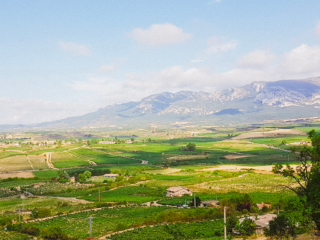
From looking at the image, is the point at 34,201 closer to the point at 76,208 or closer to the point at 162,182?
the point at 76,208

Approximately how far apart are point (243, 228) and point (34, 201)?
41.7 m

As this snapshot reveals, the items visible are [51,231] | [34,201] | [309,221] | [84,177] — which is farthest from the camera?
[84,177]

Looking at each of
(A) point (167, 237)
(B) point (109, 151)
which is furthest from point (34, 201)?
(B) point (109, 151)

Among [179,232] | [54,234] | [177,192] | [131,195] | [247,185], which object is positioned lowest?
[131,195]

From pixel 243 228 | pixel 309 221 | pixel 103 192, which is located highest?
pixel 309 221

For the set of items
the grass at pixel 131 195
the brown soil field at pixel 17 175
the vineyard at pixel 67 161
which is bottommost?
the grass at pixel 131 195

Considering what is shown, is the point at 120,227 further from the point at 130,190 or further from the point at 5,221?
the point at 130,190

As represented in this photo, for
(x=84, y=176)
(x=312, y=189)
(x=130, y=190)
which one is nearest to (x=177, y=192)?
(x=130, y=190)

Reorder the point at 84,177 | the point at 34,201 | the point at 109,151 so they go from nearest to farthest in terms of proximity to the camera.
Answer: the point at 34,201, the point at 84,177, the point at 109,151

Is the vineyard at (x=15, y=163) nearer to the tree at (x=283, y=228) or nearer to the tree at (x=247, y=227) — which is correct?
the tree at (x=247, y=227)

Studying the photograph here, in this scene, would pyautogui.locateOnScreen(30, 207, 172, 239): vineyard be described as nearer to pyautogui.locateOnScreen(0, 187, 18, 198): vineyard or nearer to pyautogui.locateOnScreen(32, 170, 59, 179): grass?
pyautogui.locateOnScreen(0, 187, 18, 198): vineyard

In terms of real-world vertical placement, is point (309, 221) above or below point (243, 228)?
above

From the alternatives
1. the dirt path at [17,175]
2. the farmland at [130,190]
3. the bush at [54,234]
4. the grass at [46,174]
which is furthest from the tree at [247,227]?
the dirt path at [17,175]

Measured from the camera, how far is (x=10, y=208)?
48.6 m
